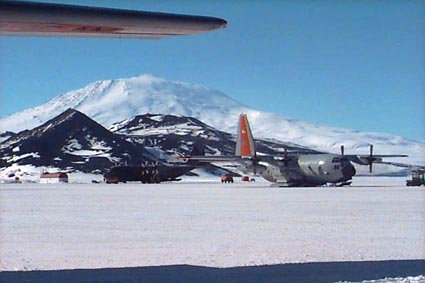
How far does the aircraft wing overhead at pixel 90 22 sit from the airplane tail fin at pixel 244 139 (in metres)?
53.9

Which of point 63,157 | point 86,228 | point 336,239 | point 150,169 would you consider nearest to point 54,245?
point 86,228

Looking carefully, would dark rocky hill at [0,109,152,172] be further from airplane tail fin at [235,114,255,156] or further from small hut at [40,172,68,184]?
airplane tail fin at [235,114,255,156]

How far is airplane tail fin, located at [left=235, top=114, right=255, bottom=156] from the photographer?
64.1m

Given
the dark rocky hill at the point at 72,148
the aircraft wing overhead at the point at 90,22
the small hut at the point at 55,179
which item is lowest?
the small hut at the point at 55,179

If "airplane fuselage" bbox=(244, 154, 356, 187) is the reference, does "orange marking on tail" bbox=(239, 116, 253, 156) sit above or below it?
above

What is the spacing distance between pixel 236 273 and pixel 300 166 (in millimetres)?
47538

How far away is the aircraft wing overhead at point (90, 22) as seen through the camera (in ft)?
27.8

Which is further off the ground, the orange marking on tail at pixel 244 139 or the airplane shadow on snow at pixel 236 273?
the orange marking on tail at pixel 244 139

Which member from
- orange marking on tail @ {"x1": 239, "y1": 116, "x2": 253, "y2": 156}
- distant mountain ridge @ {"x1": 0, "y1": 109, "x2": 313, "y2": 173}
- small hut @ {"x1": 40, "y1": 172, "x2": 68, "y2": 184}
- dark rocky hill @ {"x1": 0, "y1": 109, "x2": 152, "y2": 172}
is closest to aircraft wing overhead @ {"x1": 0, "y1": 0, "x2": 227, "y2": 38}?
orange marking on tail @ {"x1": 239, "y1": 116, "x2": 253, "y2": 156}

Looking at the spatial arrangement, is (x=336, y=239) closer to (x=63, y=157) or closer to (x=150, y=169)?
(x=150, y=169)

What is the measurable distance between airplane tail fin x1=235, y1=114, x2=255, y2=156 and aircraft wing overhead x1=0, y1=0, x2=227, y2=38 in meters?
53.9

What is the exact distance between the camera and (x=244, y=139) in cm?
6475

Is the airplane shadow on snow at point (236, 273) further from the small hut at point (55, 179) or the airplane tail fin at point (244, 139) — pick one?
the small hut at point (55, 179)

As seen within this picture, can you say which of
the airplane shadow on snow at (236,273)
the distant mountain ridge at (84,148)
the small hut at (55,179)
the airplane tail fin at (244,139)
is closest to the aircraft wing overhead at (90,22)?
the airplane shadow on snow at (236,273)
